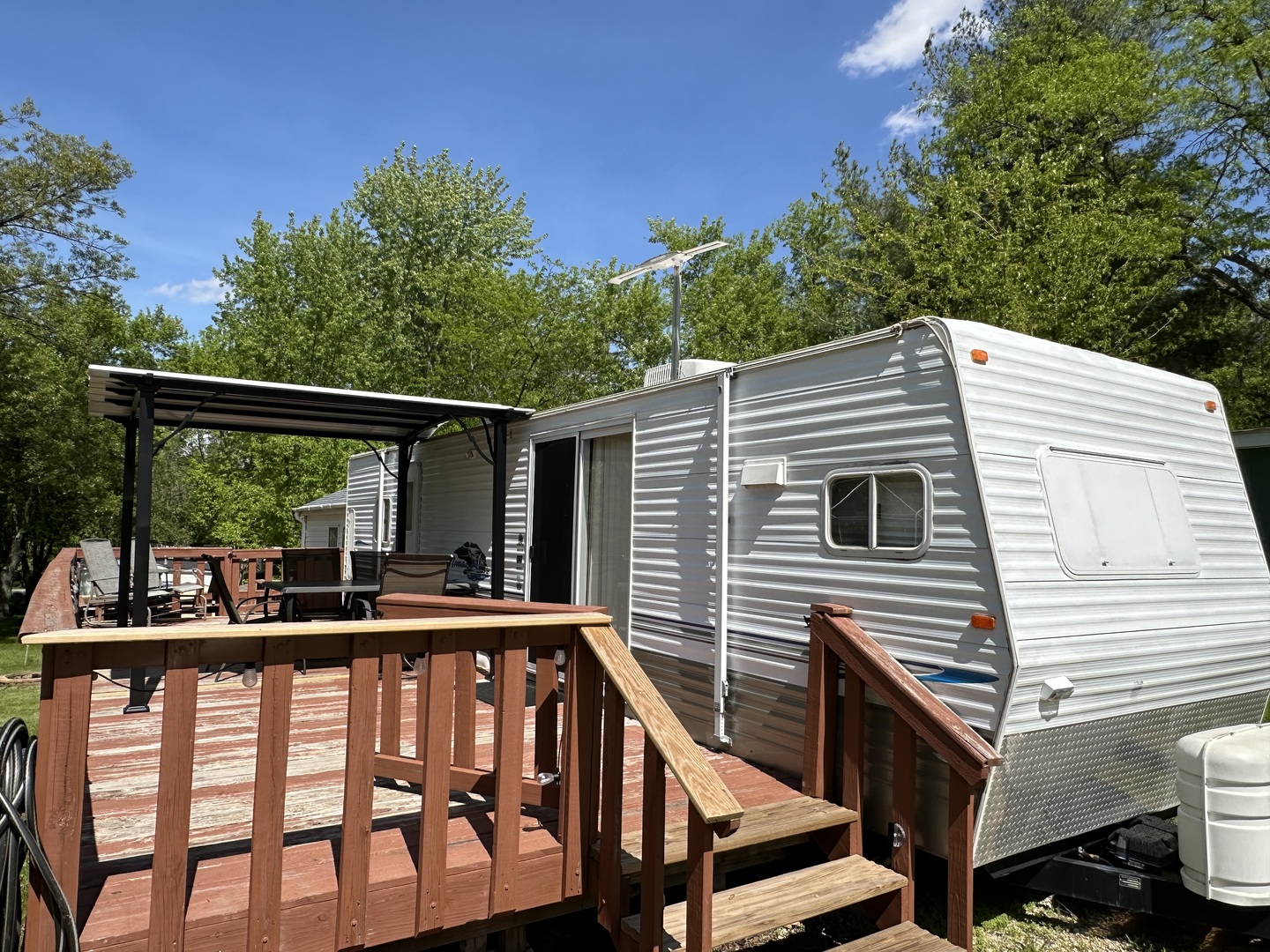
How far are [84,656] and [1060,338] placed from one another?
10.3 meters

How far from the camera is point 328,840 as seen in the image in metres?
3.22

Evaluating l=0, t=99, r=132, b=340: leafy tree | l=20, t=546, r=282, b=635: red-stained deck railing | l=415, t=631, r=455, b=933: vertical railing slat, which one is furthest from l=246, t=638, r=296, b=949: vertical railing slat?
l=0, t=99, r=132, b=340: leafy tree

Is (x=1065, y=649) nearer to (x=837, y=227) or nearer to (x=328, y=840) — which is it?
(x=328, y=840)

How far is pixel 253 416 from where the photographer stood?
8.05m

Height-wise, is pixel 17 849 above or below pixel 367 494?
below

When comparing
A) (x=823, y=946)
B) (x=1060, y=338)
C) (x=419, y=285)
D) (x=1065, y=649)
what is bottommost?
(x=823, y=946)

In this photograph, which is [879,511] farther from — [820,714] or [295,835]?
[295,835]

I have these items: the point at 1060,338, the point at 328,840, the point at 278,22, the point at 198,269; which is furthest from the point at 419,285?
the point at 328,840

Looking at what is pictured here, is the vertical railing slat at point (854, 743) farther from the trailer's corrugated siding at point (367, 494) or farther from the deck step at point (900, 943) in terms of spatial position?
the trailer's corrugated siding at point (367, 494)

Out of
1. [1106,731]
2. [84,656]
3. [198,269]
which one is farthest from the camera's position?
[198,269]

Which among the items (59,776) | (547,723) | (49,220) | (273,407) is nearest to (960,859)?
(547,723)

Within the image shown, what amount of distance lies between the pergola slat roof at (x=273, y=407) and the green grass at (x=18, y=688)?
6.40ft

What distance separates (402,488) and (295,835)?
21.5 ft

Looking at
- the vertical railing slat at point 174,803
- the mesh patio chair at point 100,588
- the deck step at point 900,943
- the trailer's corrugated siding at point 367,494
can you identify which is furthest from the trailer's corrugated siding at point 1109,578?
the mesh patio chair at point 100,588
